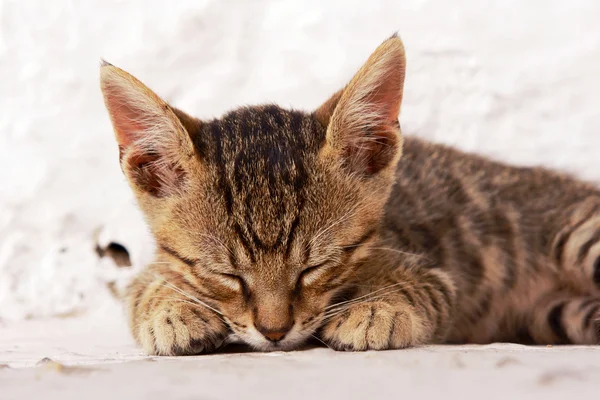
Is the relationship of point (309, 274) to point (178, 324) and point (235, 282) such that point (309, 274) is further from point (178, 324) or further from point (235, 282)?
point (178, 324)

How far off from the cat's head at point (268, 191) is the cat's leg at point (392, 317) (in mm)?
57

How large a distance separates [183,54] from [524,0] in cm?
165

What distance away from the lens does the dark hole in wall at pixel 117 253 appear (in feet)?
9.96

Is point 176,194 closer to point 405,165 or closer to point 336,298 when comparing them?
point 336,298

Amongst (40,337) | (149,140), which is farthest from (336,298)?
(40,337)

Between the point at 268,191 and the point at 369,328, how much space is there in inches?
16.3

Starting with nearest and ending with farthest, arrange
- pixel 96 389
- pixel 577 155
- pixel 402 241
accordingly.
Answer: pixel 96 389, pixel 402 241, pixel 577 155

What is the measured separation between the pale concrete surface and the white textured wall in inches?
71.9

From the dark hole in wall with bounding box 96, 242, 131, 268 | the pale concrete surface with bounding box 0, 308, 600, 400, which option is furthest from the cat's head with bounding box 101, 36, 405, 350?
the dark hole in wall with bounding box 96, 242, 131, 268

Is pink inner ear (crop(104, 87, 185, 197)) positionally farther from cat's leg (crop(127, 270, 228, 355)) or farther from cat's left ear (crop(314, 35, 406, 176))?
cat's left ear (crop(314, 35, 406, 176))

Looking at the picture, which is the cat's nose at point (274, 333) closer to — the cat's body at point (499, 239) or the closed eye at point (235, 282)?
the closed eye at point (235, 282)

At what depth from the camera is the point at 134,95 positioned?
5.75 ft

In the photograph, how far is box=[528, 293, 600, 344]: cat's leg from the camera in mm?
2191

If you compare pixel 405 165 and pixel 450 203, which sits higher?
pixel 405 165
